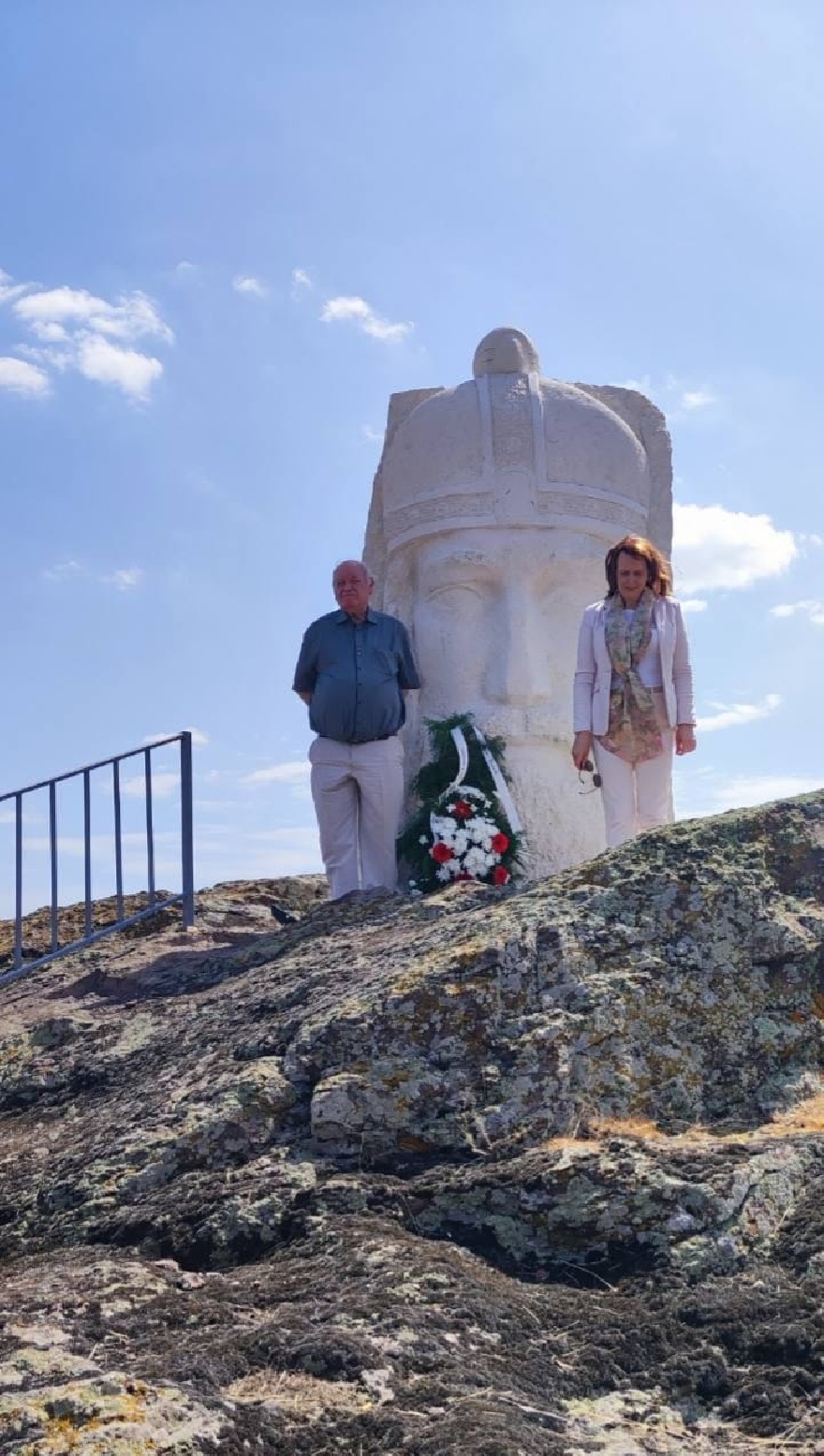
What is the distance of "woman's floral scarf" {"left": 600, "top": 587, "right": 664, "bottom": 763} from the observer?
5.43 metres

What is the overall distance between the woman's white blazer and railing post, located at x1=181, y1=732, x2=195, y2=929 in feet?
7.10

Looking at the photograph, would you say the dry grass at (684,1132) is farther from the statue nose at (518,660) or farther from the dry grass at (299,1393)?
the statue nose at (518,660)

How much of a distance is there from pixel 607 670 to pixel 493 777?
188 centimetres

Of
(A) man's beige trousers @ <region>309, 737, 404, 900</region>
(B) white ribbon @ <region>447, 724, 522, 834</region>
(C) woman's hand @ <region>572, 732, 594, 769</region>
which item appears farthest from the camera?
(B) white ribbon @ <region>447, 724, 522, 834</region>

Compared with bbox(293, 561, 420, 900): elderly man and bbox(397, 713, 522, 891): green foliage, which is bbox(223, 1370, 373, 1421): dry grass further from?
bbox(397, 713, 522, 891): green foliage

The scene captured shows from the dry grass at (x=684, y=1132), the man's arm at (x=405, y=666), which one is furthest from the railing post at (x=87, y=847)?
the dry grass at (x=684, y=1132)

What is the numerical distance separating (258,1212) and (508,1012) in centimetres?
64

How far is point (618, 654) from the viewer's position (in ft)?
17.8

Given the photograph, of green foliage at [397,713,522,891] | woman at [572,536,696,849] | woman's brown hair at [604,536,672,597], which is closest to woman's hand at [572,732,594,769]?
woman at [572,536,696,849]

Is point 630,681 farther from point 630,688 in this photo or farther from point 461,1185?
point 461,1185

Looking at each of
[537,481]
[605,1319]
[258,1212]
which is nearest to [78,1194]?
[258,1212]

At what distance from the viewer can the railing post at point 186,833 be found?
6.58 metres

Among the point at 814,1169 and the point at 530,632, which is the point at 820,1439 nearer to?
the point at 814,1169

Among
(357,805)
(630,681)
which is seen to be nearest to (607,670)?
(630,681)
